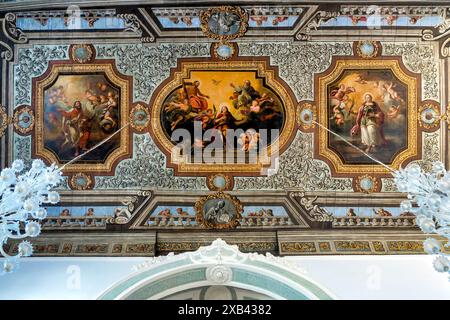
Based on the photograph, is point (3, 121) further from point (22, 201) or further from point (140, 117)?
point (22, 201)

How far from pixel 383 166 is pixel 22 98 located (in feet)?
22.0

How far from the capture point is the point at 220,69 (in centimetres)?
1190

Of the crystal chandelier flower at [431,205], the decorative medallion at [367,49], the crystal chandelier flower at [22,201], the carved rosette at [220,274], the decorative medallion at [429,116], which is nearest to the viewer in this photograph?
the crystal chandelier flower at [431,205]

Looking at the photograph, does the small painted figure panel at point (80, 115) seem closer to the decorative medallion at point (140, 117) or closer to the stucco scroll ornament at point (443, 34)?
the decorative medallion at point (140, 117)

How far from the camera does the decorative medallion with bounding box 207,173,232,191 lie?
475 inches

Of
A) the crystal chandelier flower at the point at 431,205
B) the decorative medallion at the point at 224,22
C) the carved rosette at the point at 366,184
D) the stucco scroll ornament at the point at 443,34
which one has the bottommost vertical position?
the crystal chandelier flower at the point at 431,205

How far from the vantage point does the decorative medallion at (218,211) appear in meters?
11.9

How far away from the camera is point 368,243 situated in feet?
38.0

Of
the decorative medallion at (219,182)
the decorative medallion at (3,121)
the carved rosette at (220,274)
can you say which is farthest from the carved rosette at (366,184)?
the decorative medallion at (3,121)

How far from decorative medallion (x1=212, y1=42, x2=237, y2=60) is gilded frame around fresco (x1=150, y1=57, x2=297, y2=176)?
107mm

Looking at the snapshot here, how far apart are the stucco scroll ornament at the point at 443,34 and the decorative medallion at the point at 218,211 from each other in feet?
14.8

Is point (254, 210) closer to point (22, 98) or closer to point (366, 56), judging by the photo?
point (366, 56)

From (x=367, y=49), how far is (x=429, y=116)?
5.44 feet
